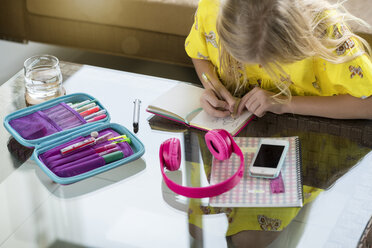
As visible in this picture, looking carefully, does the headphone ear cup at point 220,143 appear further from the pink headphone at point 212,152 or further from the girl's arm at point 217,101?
the girl's arm at point 217,101

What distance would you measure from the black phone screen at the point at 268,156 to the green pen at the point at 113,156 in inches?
13.2

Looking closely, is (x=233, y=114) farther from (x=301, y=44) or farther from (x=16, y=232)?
(x=16, y=232)

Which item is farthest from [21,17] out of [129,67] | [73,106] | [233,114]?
[233,114]

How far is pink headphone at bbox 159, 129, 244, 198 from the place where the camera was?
119 centimetres

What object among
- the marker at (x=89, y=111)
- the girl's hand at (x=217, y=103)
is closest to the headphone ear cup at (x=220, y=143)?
the girl's hand at (x=217, y=103)

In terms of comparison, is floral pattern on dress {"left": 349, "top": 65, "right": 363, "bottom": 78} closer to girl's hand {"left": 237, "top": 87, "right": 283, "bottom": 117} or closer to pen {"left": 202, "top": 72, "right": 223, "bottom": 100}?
girl's hand {"left": 237, "top": 87, "right": 283, "bottom": 117}

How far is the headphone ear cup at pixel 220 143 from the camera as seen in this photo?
1270 mm

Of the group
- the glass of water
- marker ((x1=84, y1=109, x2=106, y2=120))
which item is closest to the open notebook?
marker ((x1=84, y1=109, x2=106, y2=120))

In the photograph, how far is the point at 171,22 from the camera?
7.72ft

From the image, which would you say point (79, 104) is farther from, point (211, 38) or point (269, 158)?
point (269, 158)

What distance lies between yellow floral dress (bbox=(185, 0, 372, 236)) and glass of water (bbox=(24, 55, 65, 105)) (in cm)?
43

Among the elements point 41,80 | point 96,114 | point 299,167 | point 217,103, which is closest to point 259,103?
point 217,103

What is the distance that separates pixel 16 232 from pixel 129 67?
157 centimetres

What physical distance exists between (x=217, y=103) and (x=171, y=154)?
0.25m
